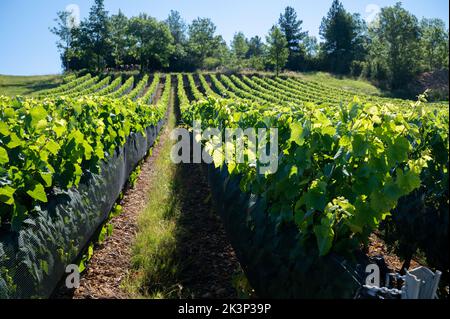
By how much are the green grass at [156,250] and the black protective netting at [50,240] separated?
0.66 m

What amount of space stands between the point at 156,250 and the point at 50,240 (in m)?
1.71

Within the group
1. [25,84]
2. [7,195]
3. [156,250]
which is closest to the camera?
[7,195]

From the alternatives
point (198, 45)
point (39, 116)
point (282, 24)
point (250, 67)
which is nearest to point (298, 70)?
point (250, 67)

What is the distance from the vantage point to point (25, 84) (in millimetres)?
50656

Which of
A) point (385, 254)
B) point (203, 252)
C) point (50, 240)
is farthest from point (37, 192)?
point (385, 254)

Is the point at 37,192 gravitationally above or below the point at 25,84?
below

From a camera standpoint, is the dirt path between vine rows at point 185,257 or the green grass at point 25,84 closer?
the dirt path between vine rows at point 185,257

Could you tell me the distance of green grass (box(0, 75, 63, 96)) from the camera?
43875 millimetres

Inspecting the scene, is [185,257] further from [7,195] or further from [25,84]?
[25,84]

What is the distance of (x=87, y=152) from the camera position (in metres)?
4.28

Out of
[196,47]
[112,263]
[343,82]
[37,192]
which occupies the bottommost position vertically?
[112,263]

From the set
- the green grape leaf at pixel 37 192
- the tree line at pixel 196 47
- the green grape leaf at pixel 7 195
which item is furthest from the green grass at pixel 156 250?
the tree line at pixel 196 47

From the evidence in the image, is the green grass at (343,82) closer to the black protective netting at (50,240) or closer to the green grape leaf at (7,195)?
the black protective netting at (50,240)

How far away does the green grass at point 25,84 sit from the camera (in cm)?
4388
